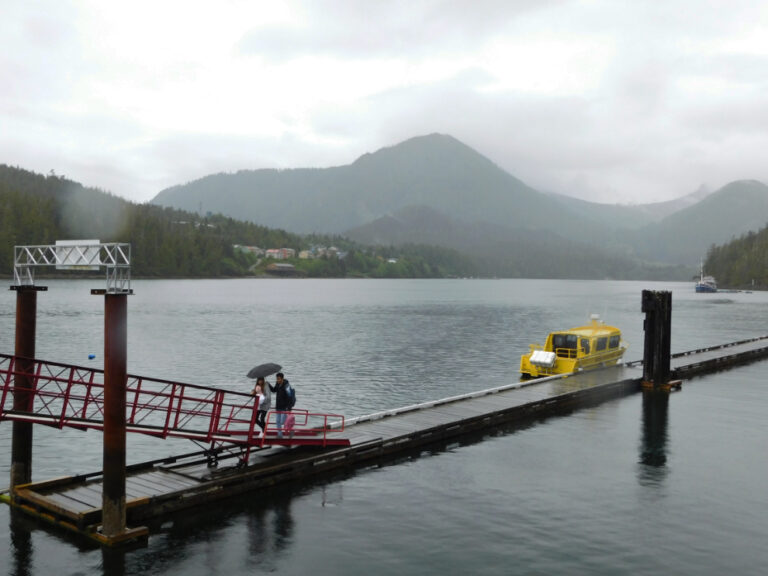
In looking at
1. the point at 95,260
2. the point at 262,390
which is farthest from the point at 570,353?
the point at 95,260

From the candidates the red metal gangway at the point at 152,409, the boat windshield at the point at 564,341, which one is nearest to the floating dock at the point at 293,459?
the red metal gangway at the point at 152,409

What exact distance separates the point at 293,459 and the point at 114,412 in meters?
8.77

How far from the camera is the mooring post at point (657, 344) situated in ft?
155

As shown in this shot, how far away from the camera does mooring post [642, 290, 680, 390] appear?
47344 millimetres

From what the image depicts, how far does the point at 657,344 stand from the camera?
1877 inches

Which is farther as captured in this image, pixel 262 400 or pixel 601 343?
pixel 601 343

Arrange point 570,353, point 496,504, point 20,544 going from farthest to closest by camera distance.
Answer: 1. point 570,353
2. point 496,504
3. point 20,544

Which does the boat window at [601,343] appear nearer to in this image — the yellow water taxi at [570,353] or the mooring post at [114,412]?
the yellow water taxi at [570,353]

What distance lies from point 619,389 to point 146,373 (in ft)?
122

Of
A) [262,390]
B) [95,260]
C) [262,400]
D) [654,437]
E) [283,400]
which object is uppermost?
[95,260]

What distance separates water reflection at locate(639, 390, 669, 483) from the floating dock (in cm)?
250

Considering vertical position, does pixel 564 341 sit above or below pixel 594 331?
below

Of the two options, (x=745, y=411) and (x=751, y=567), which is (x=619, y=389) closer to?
(x=745, y=411)

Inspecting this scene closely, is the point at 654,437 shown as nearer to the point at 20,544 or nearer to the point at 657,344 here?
the point at 657,344
